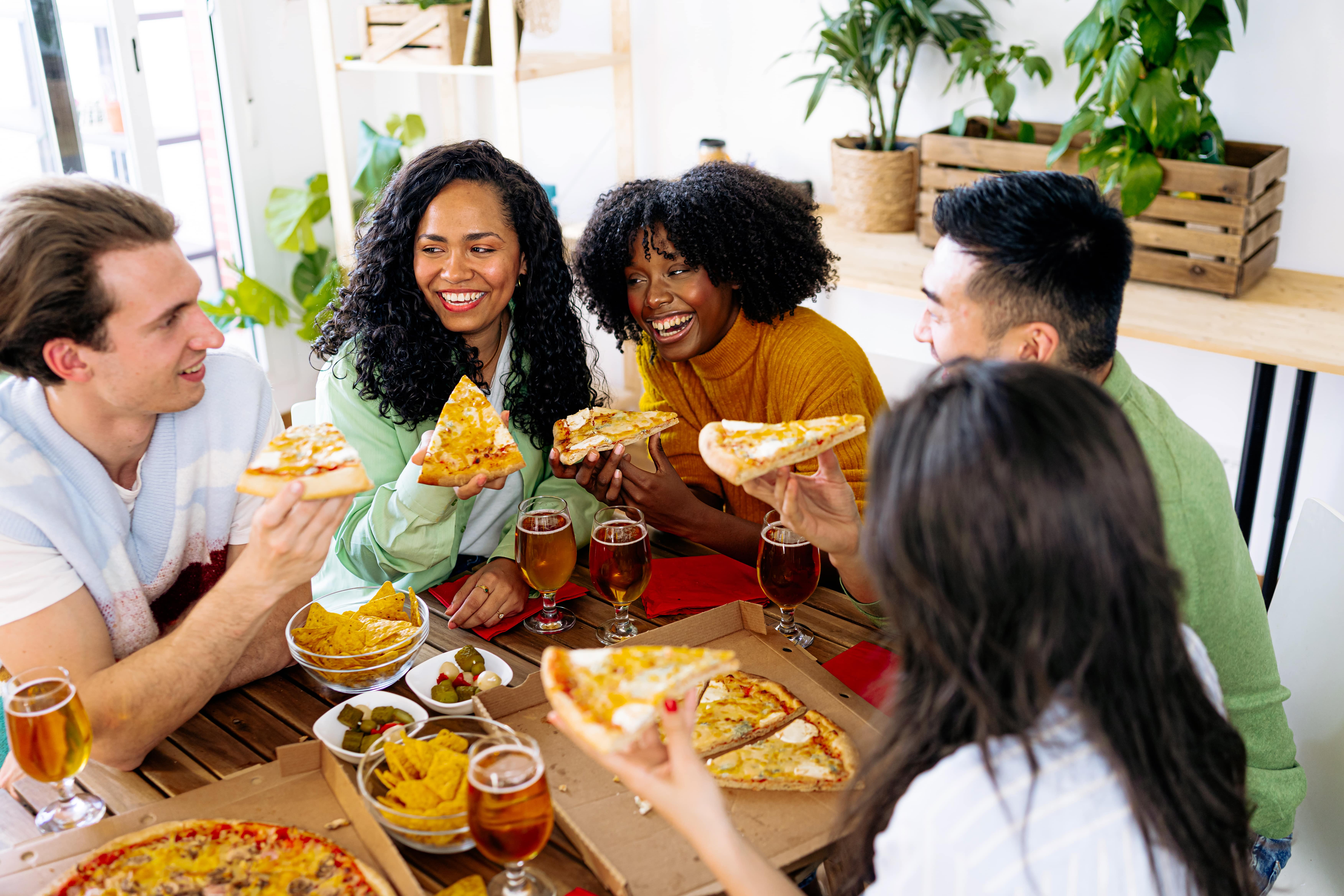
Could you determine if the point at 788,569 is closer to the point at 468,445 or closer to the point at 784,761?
the point at 784,761

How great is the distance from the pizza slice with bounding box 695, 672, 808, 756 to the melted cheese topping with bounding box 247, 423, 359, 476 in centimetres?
69

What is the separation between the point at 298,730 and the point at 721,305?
5.06ft

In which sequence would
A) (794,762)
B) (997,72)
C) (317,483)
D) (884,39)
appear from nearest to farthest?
(794,762), (317,483), (997,72), (884,39)

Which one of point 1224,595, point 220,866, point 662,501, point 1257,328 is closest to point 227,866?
point 220,866

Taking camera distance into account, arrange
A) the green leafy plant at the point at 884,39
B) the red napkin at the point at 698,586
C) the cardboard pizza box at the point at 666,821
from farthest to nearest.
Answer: the green leafy plant at the point at 884,39 < the red napkin at the point at 698,586 < the cardboard pizza box at the point at 666,821

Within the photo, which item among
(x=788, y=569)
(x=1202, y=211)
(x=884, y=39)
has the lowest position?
(x=788, y=569)

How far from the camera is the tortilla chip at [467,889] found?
1.28m

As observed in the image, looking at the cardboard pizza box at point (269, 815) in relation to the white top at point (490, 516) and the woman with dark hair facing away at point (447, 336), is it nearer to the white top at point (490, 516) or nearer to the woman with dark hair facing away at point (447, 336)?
the woman with dark hair facing away at point (447, 336)

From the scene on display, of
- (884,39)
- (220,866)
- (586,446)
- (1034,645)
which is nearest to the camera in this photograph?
(1034,645)

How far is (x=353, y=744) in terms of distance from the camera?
1.55 m

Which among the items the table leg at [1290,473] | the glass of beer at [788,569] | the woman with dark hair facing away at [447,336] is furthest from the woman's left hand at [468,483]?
the table leg at [1290,473]

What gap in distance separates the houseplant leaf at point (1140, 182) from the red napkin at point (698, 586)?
1972 mm

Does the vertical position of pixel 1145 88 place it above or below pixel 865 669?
above

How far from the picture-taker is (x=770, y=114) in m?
4.57
